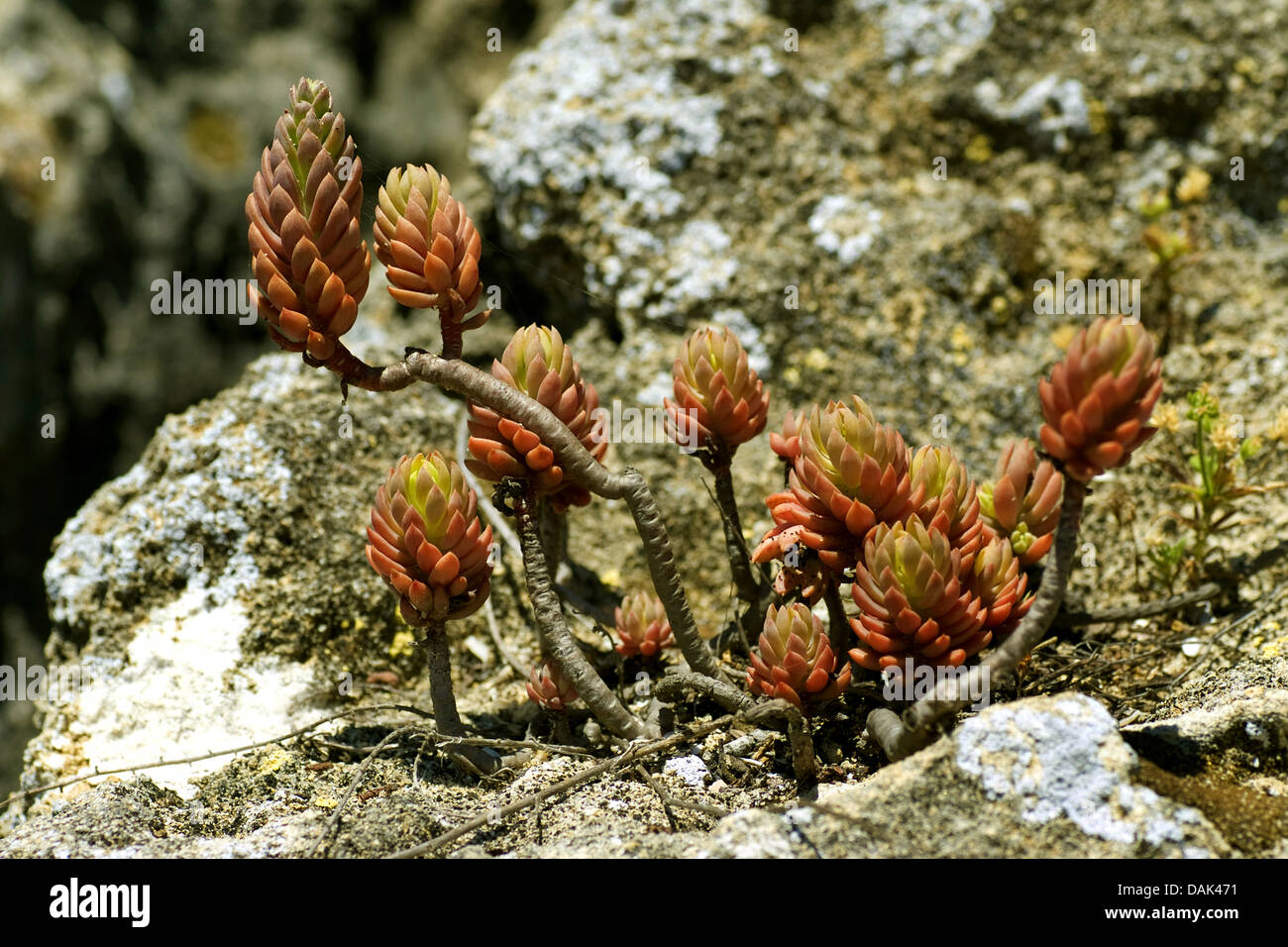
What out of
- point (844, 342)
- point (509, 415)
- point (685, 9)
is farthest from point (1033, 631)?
point (685, 9)

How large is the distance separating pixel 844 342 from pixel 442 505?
1616mm

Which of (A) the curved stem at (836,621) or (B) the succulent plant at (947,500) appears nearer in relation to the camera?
(B) the succulent plant at (947,500)

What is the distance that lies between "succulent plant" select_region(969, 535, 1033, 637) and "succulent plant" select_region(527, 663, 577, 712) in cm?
90

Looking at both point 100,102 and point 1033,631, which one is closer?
point 1033,631

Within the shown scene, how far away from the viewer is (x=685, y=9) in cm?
376

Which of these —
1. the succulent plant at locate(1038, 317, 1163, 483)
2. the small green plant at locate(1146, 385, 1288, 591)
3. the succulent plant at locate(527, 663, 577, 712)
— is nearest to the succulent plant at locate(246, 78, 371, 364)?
the succulent plant at locate(527, 663, 577, 712)

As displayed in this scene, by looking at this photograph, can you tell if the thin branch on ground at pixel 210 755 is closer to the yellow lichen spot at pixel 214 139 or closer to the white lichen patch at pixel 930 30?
the white lichen patch at pixel 930 30

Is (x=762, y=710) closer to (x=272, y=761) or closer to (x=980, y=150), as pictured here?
(x=272, y=761)

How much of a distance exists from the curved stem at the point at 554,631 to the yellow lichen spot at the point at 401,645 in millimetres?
747

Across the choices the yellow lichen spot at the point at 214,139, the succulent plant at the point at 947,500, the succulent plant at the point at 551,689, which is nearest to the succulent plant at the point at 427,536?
the succulent plant at the point at 551,689

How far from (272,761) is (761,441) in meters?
1.63

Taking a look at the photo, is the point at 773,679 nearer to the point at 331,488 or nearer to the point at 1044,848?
the point at 1044,848

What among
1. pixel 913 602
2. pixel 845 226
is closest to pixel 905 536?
pixel 913 602

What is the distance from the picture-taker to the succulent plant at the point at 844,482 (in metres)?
2.14
